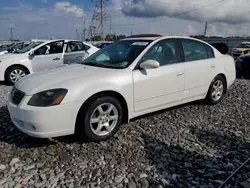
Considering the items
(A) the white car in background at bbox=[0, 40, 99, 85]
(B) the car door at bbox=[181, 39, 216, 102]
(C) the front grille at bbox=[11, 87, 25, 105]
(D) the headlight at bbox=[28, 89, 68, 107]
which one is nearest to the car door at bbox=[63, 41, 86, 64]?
(A) the white car in background at bbox=[0, 40, 99, 85]

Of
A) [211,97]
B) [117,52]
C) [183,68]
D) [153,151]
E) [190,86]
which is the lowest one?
[153,151]

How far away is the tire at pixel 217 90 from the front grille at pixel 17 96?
360 cm

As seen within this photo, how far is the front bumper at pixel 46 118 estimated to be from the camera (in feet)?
9.64

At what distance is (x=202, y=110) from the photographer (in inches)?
189

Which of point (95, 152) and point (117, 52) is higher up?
point (117, 52)

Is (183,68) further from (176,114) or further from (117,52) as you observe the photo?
(117,52)

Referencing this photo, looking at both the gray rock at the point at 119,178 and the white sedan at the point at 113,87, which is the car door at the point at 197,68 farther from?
the gray rock at the point at 119,178

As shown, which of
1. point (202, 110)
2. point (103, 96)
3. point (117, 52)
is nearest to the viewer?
point (103, 96)

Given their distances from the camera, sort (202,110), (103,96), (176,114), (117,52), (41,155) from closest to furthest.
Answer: (41,155), (103,96), (117,52), (176,114), (202,110)

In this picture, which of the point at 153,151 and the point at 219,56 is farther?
the point at 219,56

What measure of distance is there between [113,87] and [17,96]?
1.34 meters

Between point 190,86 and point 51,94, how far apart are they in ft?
8.43

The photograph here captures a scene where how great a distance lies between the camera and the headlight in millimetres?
2979

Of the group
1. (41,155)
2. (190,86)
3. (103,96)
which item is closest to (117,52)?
(103,96)
